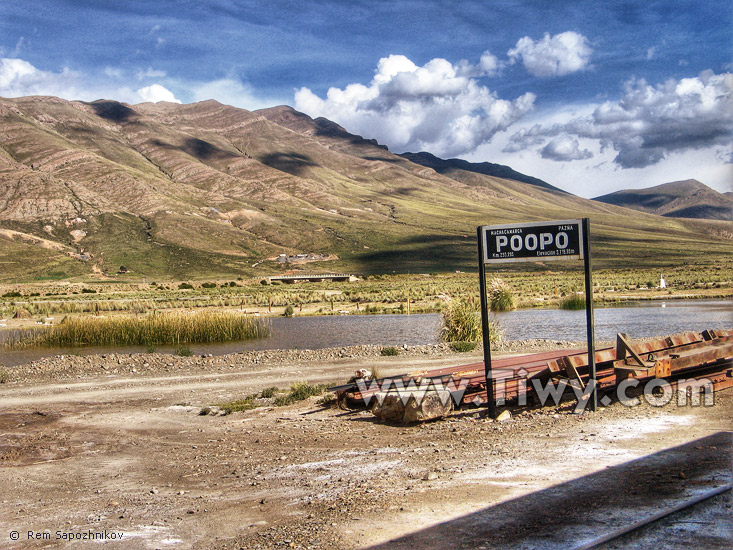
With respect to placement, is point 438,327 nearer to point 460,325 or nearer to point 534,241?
point 460,325

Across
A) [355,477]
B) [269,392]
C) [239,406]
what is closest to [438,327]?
[269,392]

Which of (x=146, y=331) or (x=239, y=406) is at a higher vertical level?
(x=146, y=331)

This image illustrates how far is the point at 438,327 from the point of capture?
29.9 metres

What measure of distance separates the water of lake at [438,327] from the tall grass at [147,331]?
3.80 feet

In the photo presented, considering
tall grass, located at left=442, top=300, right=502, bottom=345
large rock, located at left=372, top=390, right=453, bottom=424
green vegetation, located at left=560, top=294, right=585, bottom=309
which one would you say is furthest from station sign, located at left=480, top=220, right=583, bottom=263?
green vegetation, located at left=560, top=294, right=585, bottom=309

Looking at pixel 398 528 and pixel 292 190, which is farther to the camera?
pixel 292 190

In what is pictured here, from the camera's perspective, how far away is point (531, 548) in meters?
5.05

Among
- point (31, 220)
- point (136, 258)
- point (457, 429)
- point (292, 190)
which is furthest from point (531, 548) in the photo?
point (292, 190)

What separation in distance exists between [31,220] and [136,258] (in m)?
22.1

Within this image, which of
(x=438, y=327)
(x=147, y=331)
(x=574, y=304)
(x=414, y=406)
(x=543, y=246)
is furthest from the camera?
(x=574, y=304)

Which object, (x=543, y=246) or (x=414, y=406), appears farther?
(x=414, y=406)

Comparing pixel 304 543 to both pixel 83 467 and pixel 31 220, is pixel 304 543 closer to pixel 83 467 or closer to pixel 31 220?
pixel 83 467

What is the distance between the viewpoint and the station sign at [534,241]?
30.7 feet

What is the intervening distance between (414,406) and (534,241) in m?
2.94
